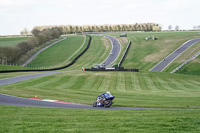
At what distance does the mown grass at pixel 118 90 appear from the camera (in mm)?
26516

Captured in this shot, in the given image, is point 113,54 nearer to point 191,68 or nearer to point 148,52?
point 148,52

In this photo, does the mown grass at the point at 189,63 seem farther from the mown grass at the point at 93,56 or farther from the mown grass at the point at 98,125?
the mown grass at the point at 98,125

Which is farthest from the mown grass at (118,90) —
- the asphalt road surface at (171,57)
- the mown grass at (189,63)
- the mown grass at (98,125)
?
the asphalt road surface at (171,57)

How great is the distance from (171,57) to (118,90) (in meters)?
56.4

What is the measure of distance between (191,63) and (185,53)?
13370 mm

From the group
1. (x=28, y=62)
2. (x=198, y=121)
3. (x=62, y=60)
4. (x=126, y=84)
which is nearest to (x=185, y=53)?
(x=62, y=60)

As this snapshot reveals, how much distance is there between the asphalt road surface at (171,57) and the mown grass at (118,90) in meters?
29.2

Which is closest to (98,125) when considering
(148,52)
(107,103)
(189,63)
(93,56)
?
(107,103)

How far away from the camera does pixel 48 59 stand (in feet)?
360

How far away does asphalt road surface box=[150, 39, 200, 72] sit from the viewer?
79.6 meters

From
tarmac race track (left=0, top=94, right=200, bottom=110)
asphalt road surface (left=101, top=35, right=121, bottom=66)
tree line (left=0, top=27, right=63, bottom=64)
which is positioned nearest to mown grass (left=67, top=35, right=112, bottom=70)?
asphalt road surface (left=101, top=35, right=121, bottom=66)

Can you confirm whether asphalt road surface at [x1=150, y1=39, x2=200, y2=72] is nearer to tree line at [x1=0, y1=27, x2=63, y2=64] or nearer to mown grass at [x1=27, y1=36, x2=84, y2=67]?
mown grass at [x1=27, y1=36, x2=84, y2=67]

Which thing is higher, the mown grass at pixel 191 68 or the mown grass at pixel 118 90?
the mown grass at pixel 118 90

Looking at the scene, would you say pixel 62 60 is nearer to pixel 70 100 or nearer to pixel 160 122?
pixel 70 100
